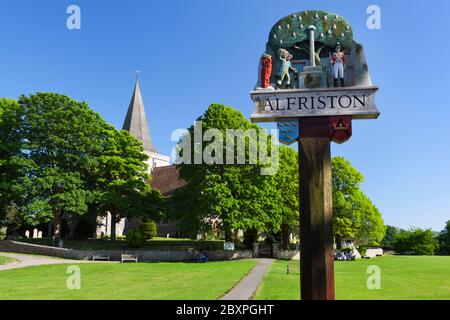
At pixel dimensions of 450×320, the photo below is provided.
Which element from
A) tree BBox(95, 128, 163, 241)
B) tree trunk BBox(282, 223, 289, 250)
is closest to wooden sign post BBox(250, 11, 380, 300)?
tree BBox(95, 128, 163, 241)

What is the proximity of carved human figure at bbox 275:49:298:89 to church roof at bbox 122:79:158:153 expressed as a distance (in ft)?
249

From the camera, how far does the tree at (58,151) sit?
40438 mm

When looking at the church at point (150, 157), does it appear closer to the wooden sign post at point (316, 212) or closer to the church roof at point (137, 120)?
the church roof at point (137, 120)

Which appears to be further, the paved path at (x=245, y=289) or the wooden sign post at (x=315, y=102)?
the paved path at (x=245, y=289)

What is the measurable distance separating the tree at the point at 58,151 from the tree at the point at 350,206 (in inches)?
1097

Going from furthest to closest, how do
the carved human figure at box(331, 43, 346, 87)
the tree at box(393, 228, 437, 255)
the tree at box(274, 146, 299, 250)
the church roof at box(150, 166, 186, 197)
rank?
the church roof at box(150, 166, 186, 197) < the tree at box(393, 228, 437, 255) < the tree at box(274, 146, 299, 250) < the carved human figure at box(331, 43, 346, 87)

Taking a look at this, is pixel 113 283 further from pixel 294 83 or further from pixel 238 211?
pixel 238 211

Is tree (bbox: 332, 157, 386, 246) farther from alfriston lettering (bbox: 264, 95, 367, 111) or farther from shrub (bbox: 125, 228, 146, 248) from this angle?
alfriston lettering (bbox: 264, 95, 367, 111)

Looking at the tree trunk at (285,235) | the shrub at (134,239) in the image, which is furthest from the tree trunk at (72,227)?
the tree trunk at (285,235)

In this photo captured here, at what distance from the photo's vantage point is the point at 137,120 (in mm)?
82562

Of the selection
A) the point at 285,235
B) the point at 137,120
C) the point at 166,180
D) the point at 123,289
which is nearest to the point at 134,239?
the point at 285,235

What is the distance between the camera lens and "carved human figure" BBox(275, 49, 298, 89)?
7441 mm

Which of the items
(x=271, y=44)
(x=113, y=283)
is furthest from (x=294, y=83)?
(x=113, y=283)
